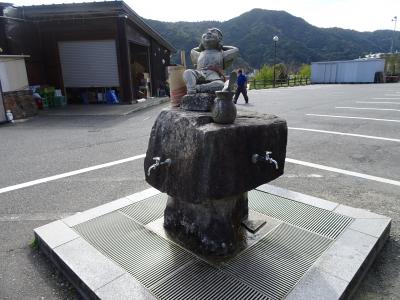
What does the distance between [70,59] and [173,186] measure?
16686 millimetres

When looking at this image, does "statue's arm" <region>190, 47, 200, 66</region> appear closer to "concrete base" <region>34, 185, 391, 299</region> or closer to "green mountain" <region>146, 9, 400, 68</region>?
"concrete base" <region>34, 185, 391, 299</region>

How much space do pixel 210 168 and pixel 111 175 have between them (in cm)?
376

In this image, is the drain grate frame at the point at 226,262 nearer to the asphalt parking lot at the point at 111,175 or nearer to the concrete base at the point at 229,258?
the concrete base at the point at 229,258

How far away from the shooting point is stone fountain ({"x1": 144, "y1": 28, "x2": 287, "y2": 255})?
2.77 m

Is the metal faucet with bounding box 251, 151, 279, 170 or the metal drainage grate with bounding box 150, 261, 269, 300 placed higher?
the metal faucet with bounding box 251, 151, 279, 170

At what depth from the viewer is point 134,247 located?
3.35m

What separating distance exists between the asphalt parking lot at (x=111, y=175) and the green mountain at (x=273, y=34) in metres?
49.9

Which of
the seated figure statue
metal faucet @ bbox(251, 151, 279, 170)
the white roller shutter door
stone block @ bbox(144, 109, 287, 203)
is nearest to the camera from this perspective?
stone block @ bbox(144, 109, 287, 203)

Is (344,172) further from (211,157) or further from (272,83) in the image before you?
(272,83)

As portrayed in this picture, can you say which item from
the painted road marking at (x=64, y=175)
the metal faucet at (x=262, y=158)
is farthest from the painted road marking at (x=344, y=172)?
the painted road marking at (x=64, y=175)

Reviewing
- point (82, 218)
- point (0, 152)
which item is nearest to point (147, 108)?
point (0, 152)

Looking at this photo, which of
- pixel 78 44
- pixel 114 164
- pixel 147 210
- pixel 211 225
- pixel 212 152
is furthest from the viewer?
pixel 78 44

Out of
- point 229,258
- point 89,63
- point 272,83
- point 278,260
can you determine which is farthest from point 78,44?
point 272,83

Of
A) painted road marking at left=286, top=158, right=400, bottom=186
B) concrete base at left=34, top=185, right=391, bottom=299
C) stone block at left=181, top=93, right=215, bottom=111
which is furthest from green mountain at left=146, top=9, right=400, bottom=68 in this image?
concrete base at left=34, top=185, right=391, bottom=299
